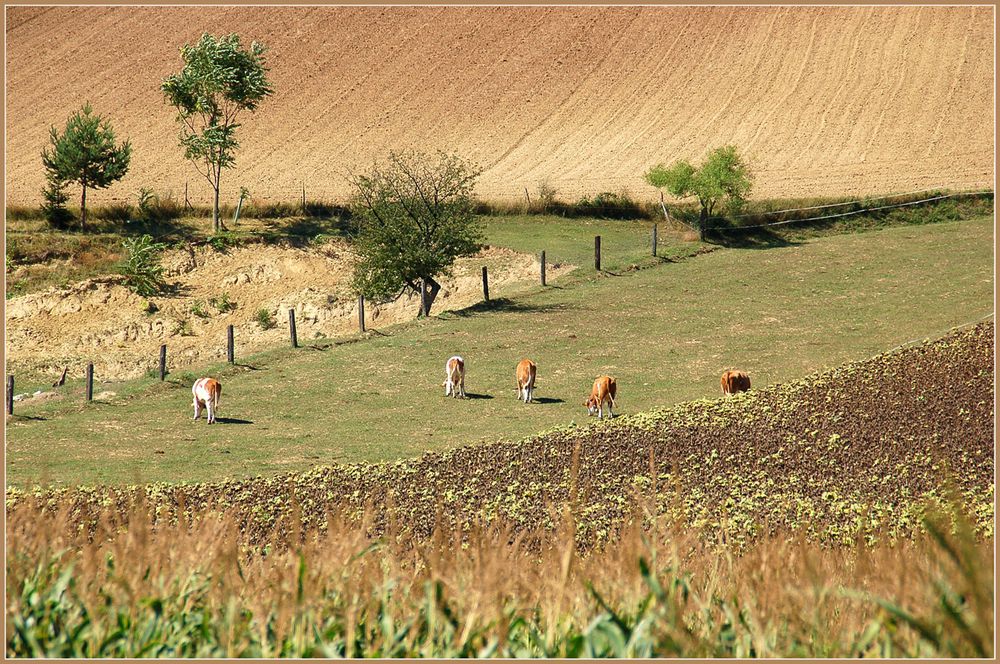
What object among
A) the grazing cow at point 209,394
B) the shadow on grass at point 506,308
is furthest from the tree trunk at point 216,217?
the grazing cow at point 209,394

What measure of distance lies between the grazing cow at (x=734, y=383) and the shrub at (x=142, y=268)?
3149 cm

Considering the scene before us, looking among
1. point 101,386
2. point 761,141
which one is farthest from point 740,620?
point 761,141

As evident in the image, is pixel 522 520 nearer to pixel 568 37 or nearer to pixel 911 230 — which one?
pixel 911 230

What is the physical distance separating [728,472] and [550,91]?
6979cm

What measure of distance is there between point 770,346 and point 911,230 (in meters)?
21.3

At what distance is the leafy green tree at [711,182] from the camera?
5272 centimetres

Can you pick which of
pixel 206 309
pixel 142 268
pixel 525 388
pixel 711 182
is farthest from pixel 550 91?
pixel 525 388

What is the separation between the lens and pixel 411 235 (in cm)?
4406

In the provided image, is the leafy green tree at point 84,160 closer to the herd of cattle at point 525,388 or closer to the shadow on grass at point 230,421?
the herd of cattle at point 525,388

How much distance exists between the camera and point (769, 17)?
98.8 metres

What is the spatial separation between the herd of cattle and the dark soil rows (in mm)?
1189

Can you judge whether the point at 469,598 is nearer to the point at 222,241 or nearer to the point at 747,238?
the point at 747,238

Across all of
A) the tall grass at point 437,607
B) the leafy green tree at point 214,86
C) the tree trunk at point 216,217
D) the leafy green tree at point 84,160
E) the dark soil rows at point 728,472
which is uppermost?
the leafy green tree at point 214,86

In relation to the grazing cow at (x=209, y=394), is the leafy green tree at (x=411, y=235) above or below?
above
